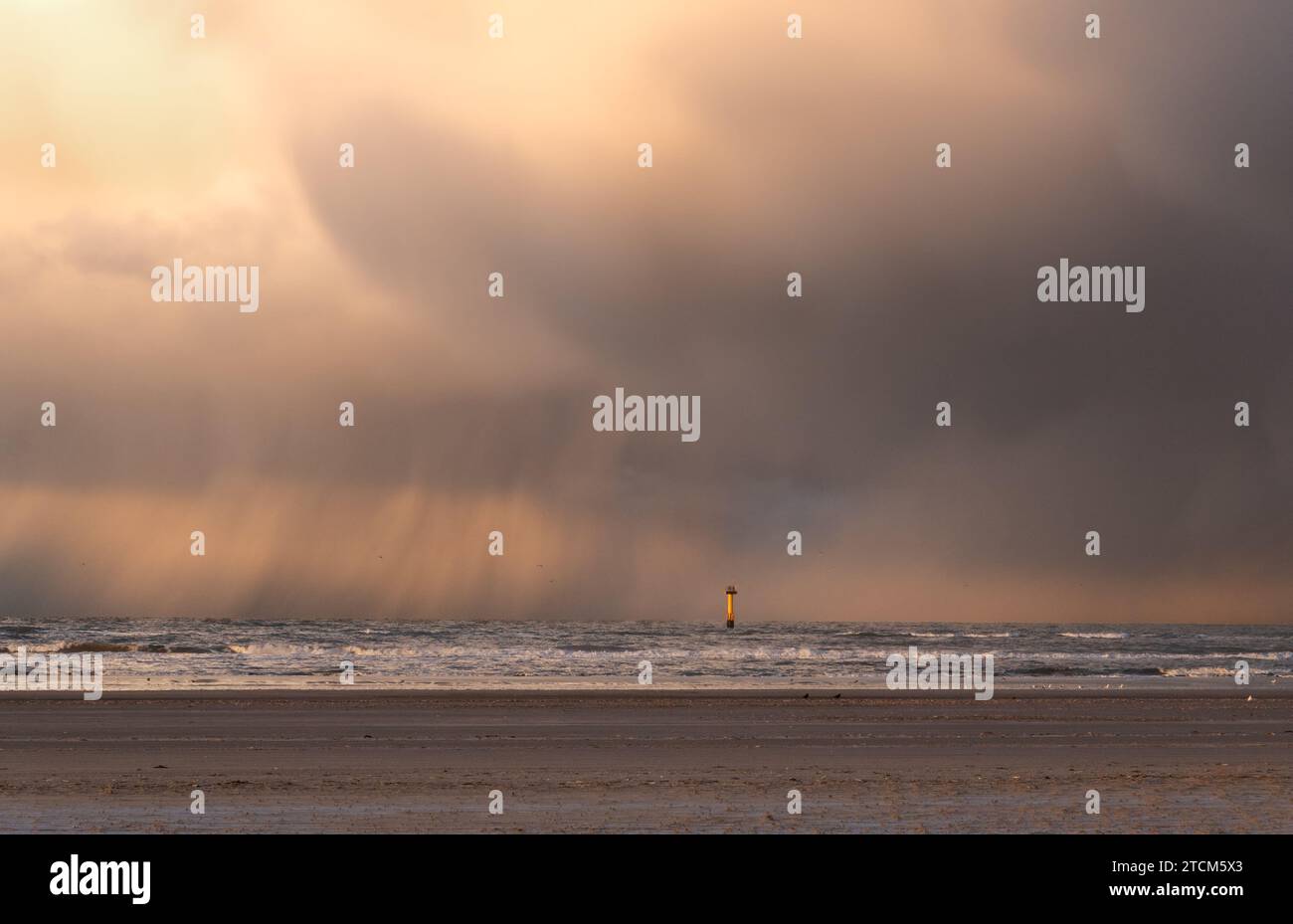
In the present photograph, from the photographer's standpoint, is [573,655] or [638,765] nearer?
[638,765]

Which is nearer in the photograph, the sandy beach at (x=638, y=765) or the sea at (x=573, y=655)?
the sandy beach at (x=638, y=765)

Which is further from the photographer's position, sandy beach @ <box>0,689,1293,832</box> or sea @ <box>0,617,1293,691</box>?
sea @ <box>0,617,1293,691</box>
